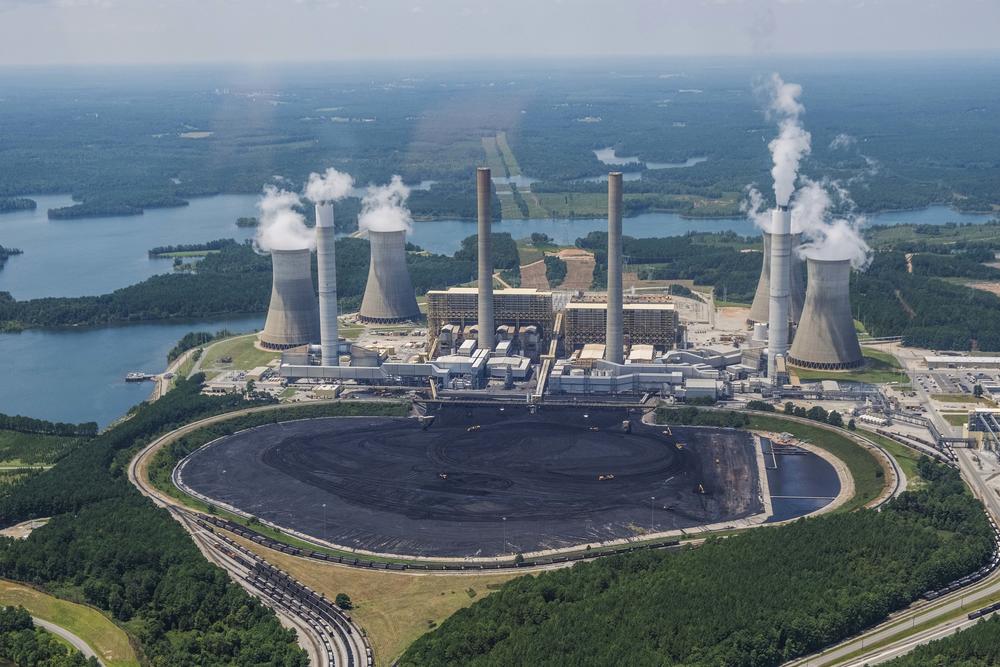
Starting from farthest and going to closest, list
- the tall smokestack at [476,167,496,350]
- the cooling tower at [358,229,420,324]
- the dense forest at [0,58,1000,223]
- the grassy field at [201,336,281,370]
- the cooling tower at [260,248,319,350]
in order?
the dense forest at [0,58,1000,223] < the cooling tower at [358,229,420,324] < the cooling tower at [260,248,319,350] < the grassy field at [201,336,281,370] < the tall smokestack at [476,167,496,350]

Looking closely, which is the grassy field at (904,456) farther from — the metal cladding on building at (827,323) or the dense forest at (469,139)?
the dense forest at (469,139)

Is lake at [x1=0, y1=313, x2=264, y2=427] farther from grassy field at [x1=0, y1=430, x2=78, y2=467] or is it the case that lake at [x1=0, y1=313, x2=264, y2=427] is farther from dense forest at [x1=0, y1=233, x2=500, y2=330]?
grassy field at [x1=0, y1=430, x2=78, y2=467]

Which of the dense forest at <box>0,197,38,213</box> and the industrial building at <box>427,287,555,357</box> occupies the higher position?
the dense forest at <box>0,197,38,213</box>

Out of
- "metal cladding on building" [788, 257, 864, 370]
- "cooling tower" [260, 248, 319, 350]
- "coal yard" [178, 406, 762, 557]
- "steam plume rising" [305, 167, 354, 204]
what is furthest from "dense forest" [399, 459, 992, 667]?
"steam plume rising" [305, 167, 354, 204]

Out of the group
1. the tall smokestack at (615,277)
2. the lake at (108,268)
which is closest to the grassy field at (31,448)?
the lake at (108,268)

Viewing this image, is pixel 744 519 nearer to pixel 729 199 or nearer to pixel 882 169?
pixel 729 199

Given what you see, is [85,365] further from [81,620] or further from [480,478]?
[81,620]
